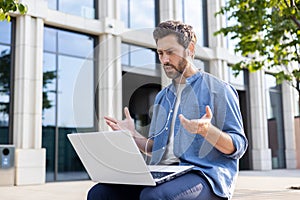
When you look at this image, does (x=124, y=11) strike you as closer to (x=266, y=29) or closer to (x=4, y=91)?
(x=4, y=91)

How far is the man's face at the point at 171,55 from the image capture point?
1892 mm

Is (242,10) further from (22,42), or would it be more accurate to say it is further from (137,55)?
(137,55)

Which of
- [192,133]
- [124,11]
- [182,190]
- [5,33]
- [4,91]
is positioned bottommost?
[182,190]

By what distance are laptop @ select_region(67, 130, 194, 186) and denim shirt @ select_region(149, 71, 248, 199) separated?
79mm

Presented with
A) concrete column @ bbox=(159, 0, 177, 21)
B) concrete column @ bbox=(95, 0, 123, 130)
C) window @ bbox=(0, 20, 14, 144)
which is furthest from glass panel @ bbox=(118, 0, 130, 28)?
concrete column @ bbox=(95, 0, 123, 130)

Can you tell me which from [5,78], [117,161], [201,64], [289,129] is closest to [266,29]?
[5,78]

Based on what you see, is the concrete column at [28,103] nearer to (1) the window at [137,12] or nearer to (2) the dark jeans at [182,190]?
(1) the window at [137,12]

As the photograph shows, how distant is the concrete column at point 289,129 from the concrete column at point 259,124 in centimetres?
212

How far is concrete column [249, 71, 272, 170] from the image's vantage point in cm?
1903

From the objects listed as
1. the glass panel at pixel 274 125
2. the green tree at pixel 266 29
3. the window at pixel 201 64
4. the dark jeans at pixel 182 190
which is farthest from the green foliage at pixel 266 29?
the glass panel at pixel 274 125

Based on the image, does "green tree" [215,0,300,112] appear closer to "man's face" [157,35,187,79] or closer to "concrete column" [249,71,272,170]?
"man's face" [157,35,187,79]

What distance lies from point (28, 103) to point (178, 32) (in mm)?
10537

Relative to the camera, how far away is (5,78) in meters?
11.9

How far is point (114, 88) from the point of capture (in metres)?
2.14
